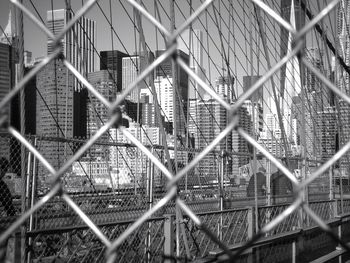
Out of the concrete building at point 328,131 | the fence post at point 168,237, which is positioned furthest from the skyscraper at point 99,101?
the concrete building at point 328,131

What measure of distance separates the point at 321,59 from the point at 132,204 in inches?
159

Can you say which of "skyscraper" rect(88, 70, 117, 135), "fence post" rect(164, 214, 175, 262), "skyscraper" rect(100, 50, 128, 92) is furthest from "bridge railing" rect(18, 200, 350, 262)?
"skyscraper" rect(100, 50, 128, 92)

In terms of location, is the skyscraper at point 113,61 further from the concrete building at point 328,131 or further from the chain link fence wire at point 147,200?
the concrete building at point 328,131

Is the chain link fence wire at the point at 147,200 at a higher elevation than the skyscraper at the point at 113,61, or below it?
below

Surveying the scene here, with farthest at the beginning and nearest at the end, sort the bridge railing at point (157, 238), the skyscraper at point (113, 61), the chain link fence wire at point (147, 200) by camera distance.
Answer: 1. the skyscraper at point (113, 61)
2. the bridge railing at point (157, 238)
3. the chain link fence wire at point (147, 200)

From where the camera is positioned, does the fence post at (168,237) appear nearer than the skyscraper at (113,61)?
Yes

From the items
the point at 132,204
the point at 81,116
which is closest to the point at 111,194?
the point at 132,204

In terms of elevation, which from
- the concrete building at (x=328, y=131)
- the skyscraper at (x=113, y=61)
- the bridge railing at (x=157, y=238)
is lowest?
the bridge railing at (x=157, y=238)

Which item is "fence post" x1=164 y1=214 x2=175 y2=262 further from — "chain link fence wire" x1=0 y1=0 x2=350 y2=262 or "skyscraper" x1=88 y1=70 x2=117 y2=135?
"skyscraper" x1=88 y1=70 x2=117 y2=135

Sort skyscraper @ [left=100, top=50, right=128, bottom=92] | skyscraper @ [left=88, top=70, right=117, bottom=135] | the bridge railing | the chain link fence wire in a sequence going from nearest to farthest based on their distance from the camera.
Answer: the chain link fence wire
the bridge railing
skyscraper @ [left=88, top=70, right=117, bottom=135]
skyscraper @ [left=100, top=50, right=128, bottom=92]

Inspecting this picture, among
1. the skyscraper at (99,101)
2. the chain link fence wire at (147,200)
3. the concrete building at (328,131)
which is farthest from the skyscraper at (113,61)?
the concrete building at (328,131)

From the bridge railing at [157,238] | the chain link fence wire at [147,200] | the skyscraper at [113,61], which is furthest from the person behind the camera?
the skyscraper at [113,61]

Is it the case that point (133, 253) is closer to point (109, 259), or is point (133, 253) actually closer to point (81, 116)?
point (109, 259)

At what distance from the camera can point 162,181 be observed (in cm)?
591
